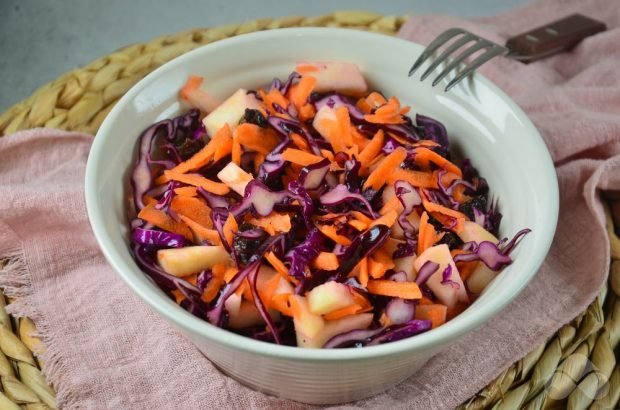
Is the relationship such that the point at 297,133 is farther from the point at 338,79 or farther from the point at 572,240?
the point at 572,240

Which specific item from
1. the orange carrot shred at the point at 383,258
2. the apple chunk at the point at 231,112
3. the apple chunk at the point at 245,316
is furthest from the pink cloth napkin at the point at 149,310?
the apple chunk at the point at 231,112

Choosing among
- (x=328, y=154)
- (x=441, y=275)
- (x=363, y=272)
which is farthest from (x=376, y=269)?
(x=328, y=154)

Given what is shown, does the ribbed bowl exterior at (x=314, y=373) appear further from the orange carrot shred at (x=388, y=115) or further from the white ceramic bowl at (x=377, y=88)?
the orange carrot shred at (x=388, y=115)

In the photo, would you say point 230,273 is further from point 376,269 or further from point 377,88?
point 377,88

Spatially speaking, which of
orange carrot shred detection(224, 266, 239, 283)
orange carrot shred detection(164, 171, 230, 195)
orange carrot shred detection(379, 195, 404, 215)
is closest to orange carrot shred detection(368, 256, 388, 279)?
orange carrot shred detection(379, 195, 404, 215)

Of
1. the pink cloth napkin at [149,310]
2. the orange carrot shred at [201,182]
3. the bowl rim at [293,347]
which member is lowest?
the pink cloth napkin at [149,310]

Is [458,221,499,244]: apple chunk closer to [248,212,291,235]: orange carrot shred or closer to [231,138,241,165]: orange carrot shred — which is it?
[248,212,291,235]: orange carrot shred
